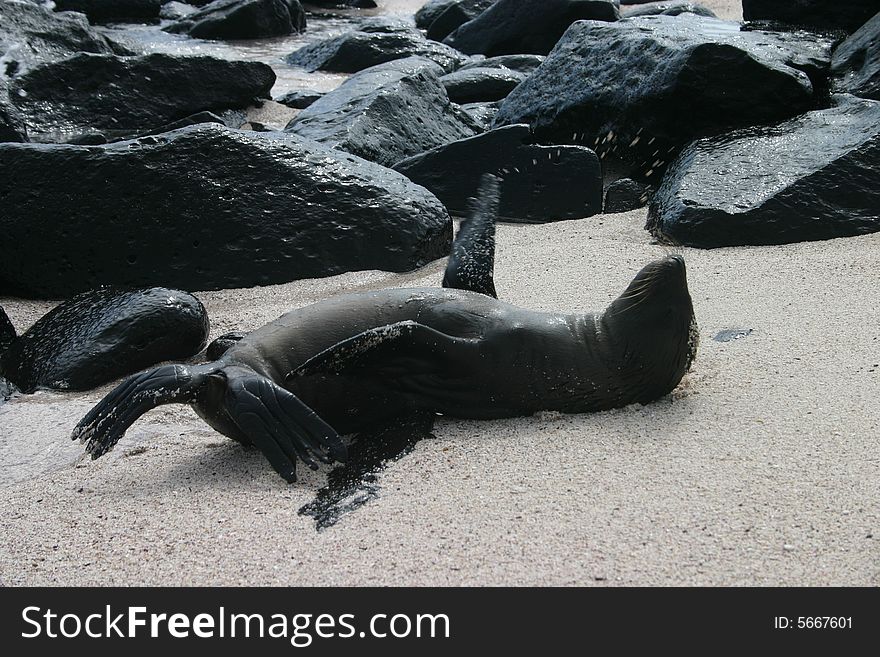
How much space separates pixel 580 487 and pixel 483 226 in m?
1.67

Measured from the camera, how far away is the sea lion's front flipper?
3443mm

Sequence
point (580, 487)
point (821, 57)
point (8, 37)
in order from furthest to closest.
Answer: point (8, 37), point (821, 57), point (580, 487)

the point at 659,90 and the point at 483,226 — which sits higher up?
the point at 483,226

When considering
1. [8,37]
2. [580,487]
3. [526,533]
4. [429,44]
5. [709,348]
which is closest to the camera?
[526,533]

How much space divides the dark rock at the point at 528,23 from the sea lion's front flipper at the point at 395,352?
12.5 metres

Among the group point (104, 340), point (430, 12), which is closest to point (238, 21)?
point (430, 12)

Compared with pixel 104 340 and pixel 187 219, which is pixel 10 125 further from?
pixel 104 340

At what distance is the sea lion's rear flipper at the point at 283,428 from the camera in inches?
130

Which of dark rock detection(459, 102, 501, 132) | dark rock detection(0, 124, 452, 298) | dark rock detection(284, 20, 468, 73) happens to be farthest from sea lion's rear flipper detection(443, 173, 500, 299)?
dark rock detection(284, 20, 468, 73)

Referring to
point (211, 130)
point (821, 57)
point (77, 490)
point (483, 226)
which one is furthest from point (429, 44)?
point (77, 490)

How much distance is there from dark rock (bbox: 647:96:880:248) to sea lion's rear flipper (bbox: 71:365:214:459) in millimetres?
3720

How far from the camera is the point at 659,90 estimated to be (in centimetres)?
784

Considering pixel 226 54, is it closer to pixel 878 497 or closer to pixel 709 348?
pixel 709 348

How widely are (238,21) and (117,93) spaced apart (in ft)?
30.6
